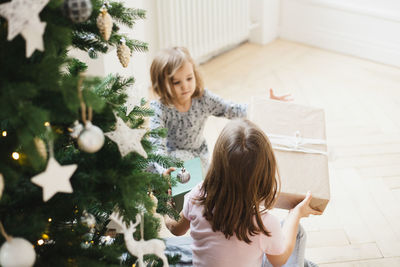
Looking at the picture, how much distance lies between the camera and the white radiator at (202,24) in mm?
2734

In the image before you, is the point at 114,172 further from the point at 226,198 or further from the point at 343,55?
the point at 343,55

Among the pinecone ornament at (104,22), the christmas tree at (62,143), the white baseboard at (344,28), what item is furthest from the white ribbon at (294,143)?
the white baseboard at (344,28)

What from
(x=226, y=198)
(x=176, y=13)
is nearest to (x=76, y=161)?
(x=226, y=198)

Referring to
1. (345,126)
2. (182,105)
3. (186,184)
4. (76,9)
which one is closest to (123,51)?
(76,9)

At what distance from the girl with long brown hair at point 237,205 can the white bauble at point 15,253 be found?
1.77 ft

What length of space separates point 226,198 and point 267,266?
1.14ft

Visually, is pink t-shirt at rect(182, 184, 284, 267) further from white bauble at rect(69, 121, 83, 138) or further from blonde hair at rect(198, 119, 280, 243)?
white bauble at rect(69, 121, 83, 138)

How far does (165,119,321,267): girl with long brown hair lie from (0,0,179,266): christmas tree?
0.19m

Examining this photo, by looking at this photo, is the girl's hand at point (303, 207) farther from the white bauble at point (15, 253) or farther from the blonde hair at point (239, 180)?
the white bauble at point (15, 253)

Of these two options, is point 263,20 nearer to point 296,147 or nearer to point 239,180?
point 296,147

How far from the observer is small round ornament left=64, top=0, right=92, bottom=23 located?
724 mm

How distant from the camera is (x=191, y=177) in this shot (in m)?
1.62

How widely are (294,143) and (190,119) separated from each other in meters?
0.55

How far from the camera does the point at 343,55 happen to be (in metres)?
3.29
